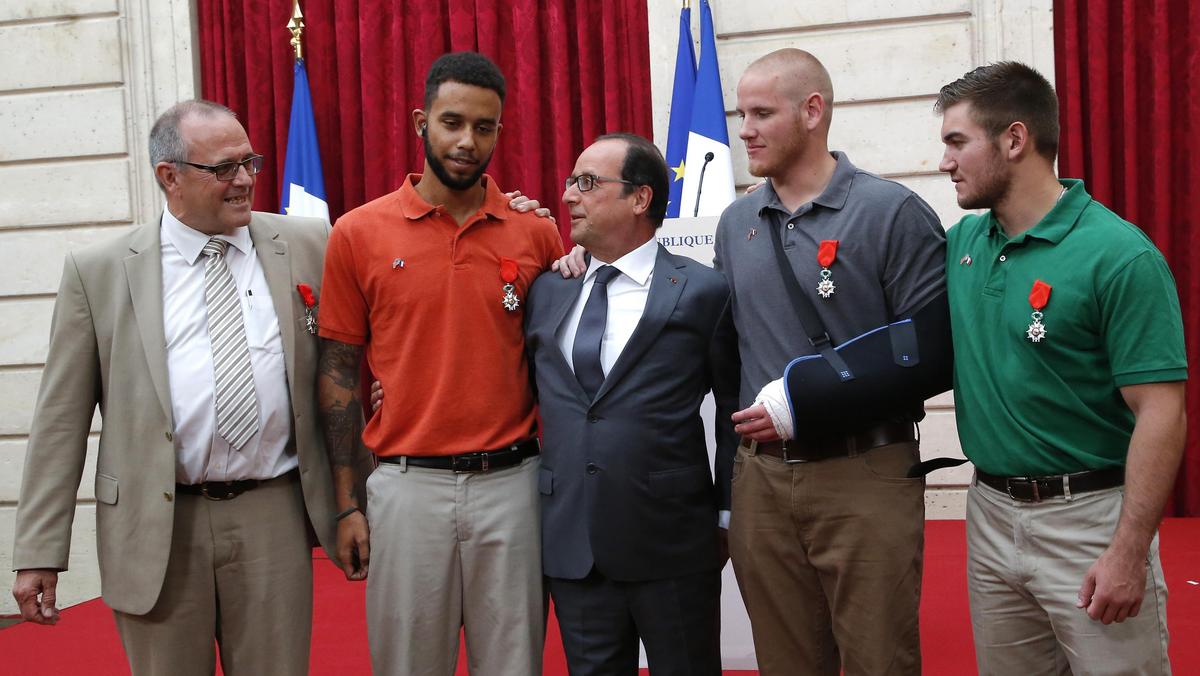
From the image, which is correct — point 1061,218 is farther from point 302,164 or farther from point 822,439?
point 302,164

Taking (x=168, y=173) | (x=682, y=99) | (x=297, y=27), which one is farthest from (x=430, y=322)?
(x=297, y=27)

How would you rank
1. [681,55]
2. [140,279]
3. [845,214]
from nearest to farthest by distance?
1. [845,214]
2. [140,279]
3. [681,55]

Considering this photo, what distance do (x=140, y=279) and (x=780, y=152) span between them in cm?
146

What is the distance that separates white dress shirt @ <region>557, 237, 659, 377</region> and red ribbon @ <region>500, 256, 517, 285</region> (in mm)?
164

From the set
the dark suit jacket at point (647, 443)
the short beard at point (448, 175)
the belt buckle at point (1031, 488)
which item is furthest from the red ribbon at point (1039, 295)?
the short beard at point (448, 175)

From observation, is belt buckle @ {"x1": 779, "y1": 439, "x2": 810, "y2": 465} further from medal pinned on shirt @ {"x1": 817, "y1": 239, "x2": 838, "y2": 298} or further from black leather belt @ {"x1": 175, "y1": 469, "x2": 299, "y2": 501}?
black leather belt @ {"x1": 175, "y1": 469, "x2": 299, "y2": 501}

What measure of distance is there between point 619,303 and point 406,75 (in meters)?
3.66

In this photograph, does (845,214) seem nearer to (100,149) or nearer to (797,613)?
(797,613)

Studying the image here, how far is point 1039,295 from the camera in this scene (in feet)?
6.41

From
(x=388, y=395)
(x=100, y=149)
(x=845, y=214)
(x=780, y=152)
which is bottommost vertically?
(x=388, y=395)

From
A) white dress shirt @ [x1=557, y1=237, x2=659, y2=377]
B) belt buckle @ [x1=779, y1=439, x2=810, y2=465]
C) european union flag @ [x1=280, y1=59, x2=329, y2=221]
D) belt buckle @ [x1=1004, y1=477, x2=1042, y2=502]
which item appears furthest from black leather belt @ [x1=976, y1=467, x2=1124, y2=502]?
european union flag @ [x1=280, y1=59, x2=329, y2=221]

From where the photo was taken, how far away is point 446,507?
7.90ft

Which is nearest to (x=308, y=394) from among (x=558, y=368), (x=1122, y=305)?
(x=558, y=368)

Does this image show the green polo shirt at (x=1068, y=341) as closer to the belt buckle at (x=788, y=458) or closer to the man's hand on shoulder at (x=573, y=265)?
the belt buckle at (x=788, y=458)
